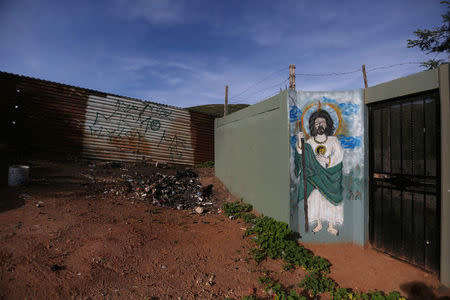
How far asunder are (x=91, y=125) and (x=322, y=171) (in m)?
8.75

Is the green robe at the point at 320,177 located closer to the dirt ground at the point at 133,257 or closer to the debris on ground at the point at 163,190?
the dirt ground at the point at 133,257

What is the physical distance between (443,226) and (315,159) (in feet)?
6.51

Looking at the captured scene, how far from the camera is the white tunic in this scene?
446 centimetres

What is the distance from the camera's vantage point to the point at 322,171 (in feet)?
14.9

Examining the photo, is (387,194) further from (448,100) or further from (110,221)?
(110,221)

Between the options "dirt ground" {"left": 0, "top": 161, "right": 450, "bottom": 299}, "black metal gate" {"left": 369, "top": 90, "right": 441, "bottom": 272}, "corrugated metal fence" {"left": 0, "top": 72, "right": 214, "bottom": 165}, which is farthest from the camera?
"corrugated metal fence" {"left": 0, "top": 72, "right": 214, "bottom": 165}

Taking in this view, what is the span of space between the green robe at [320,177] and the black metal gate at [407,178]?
22.1 inches

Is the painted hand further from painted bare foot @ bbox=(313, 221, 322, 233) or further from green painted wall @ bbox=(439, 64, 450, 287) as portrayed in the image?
green painted wall @ bbox=(439, 64, 450, 287)

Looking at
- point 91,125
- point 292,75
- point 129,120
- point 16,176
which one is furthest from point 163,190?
point 292,75

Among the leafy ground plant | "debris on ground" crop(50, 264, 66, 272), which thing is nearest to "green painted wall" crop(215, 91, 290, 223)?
A: the leafy ground plant

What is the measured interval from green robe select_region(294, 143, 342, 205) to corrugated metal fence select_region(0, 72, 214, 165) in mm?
7689

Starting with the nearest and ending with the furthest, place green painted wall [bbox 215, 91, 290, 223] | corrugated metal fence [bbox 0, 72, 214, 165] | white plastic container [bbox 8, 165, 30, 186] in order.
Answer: green painted wall [bbox 215, 91, 290, 223] < white plastic container [bbox 8, 165, 30, 186] < corrugated metal fence [bbox 0, 72, 214, 165]

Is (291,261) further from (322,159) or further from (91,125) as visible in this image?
(91,125)

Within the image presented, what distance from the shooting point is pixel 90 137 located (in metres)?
9.48
